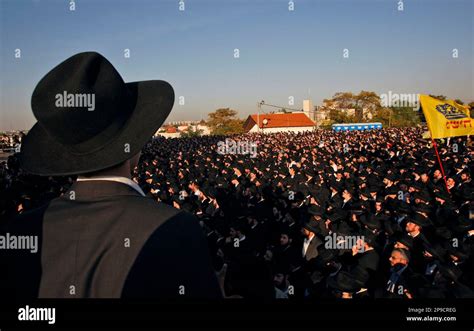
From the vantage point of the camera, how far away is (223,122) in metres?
90.8

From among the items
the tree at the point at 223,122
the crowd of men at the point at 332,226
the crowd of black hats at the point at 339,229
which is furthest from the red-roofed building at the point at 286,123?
the crowd of black hats at the point at 339,229

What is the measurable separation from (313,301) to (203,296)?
11.9 inches

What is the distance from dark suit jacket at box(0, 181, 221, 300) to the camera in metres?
1.12

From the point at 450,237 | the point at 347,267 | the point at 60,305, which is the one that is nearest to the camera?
the point at 60,305

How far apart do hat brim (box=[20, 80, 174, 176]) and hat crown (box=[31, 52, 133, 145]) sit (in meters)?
0.05

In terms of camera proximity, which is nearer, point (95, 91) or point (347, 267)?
point (95, 91)

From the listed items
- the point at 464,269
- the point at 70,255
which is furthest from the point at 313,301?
the point at 464,269

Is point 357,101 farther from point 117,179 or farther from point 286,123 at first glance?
point 117,179

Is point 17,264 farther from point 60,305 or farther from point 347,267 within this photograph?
point 347,267

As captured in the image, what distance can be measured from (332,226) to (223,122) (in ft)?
269

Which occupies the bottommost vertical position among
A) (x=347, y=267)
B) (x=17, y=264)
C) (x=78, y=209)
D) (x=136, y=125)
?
(x=347, y=267)

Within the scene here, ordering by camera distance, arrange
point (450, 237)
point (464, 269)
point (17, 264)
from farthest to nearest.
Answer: point (450, 237), point (464, 269), point (17, 264)

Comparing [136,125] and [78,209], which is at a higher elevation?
[136,125]

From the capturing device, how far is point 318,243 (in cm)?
886
